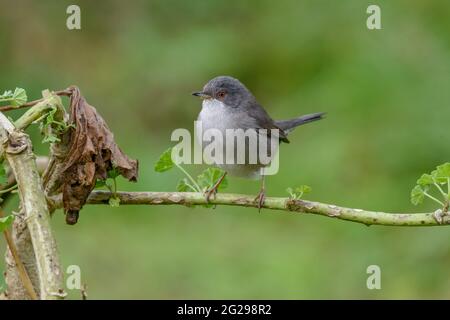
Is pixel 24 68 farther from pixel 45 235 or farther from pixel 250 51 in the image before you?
pixel 45 235

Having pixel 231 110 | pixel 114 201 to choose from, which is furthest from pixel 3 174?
pixel 231 110

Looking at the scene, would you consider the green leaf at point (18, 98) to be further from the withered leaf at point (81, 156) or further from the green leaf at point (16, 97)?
the withered leaf at point (81, 156)

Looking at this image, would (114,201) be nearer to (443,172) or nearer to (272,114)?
(443,172)

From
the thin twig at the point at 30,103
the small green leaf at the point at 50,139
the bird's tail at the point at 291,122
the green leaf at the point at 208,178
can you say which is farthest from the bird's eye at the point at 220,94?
the small green leaf at the point at 50,139

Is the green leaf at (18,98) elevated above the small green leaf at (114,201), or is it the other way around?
the green leaf at (18,98)

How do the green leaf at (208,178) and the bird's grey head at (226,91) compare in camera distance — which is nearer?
the green leaf at (208,178)

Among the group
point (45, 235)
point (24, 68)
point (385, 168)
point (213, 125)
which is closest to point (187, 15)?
point (24, 68)
